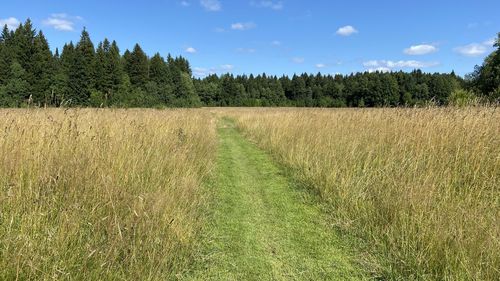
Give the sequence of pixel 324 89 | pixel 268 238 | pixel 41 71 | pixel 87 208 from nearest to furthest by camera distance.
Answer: pixel 87 208 < pixel 268 238 < pixel 41 71 < pixel 324 89

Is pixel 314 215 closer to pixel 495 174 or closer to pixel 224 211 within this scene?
pixel 224 211

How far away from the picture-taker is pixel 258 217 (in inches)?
195

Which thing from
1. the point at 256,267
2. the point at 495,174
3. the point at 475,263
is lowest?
the point at 256,267

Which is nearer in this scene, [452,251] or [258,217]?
[452,251]

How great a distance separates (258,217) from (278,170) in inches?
137

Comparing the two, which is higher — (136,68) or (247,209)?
(136,68)

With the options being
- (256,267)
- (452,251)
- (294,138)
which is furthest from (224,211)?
(294,138)

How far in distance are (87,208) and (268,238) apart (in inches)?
Answer: 80.4

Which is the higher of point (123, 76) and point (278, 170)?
point (123, 76)

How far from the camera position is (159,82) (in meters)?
69.4

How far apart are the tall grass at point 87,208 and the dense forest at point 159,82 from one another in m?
1.81

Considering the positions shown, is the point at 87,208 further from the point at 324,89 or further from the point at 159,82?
the point at 324,89

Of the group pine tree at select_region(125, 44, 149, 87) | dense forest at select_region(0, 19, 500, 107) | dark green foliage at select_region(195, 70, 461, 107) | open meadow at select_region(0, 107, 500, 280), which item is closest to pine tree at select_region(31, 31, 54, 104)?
dense forest at select_region(0, 19, 500, 107)

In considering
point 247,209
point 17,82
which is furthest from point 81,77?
point 247,209
